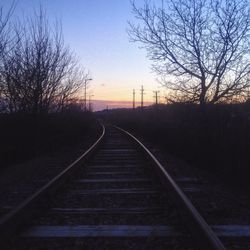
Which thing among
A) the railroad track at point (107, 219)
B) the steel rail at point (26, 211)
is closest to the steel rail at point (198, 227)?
the railroad track at point (107, 219)

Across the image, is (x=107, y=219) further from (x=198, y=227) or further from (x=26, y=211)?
(x=198, y=227)

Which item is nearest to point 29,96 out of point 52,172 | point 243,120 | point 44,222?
point 52,172

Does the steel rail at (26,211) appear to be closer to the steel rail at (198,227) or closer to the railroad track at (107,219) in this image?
the railroad track at (107,219)

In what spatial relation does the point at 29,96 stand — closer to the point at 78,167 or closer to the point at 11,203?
the point at 78,167

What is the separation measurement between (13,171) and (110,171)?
9.45 ft

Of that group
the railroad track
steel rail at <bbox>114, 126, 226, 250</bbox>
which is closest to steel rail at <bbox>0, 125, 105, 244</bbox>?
the railroad track

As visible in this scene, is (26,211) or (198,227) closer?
(198,227)

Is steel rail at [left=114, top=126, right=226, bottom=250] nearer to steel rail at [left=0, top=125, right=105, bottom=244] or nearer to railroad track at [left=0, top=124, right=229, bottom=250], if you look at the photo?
railroad track at [left=0, top=124, right=229, bottom=250]

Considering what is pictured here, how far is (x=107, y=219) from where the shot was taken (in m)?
7.45

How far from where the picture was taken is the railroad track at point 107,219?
6016 mm

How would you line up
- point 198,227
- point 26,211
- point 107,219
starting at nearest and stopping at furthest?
point 198,227
point 26,211
point 107,219

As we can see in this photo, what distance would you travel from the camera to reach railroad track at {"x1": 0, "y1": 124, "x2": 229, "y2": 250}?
6016mm

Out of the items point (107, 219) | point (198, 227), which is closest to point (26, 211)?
point (107, 219)

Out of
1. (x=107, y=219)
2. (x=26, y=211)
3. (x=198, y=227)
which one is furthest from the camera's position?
(x=107, y=219)
